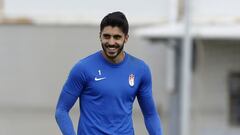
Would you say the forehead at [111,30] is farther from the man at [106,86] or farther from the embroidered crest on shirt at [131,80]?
the embroidered crest on shirt at [131,80]

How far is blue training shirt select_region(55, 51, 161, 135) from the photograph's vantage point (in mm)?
5227

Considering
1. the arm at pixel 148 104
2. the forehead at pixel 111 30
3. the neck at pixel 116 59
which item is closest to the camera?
the forehead at pixel 111 30

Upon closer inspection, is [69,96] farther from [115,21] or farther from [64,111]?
[115,21]

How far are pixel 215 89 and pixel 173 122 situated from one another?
0.92m

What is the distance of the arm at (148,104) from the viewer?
540cm

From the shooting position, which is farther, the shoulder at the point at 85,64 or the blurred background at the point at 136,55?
the blurred background at the point at 136,55

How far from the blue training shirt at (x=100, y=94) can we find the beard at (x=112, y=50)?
8cm

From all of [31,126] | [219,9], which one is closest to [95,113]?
[219,9]

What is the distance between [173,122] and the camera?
15367mm

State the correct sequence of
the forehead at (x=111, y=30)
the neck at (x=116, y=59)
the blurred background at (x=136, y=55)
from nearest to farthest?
1. the forehead at (x=111, y=30)
2. the neck at (x=116, y=59)
3. the blurred background at (x=136, y=55)

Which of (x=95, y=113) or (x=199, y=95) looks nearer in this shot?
(x=95, y=113)

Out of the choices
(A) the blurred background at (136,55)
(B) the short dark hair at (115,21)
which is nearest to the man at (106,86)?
(B) the short dark hair at (115,21)

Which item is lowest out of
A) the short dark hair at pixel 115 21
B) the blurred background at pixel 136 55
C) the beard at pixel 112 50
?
the blurred background at pixel 136 55

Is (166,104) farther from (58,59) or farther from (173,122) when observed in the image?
(58,59)
